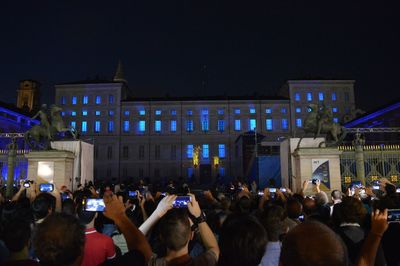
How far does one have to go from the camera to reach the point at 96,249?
3.79 metres

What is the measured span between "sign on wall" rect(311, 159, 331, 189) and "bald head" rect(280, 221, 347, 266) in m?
16.3

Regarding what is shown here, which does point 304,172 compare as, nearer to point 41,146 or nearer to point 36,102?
point 41,146

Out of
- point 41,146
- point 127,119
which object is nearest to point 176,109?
point 127,119

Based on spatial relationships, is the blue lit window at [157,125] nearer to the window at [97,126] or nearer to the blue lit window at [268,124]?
the window at [97,126]

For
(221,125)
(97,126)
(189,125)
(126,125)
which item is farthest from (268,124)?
(97,126)

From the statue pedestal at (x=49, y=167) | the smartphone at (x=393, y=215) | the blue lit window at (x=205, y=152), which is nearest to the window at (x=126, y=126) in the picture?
the blue lit window at (x=205, y=152)

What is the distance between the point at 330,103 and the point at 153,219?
6943 centimetres

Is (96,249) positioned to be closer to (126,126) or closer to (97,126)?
(126,126)

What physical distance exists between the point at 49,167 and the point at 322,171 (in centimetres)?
1346

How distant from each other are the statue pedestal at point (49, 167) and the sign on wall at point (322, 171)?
1230 centimetres

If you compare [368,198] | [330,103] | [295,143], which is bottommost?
[368,198]

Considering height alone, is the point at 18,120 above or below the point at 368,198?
above

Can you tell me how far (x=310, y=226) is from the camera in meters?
1.79

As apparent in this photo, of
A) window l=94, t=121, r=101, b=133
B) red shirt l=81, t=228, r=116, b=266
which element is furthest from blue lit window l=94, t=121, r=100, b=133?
red shirt l=81, t=228, r=116, b=266
